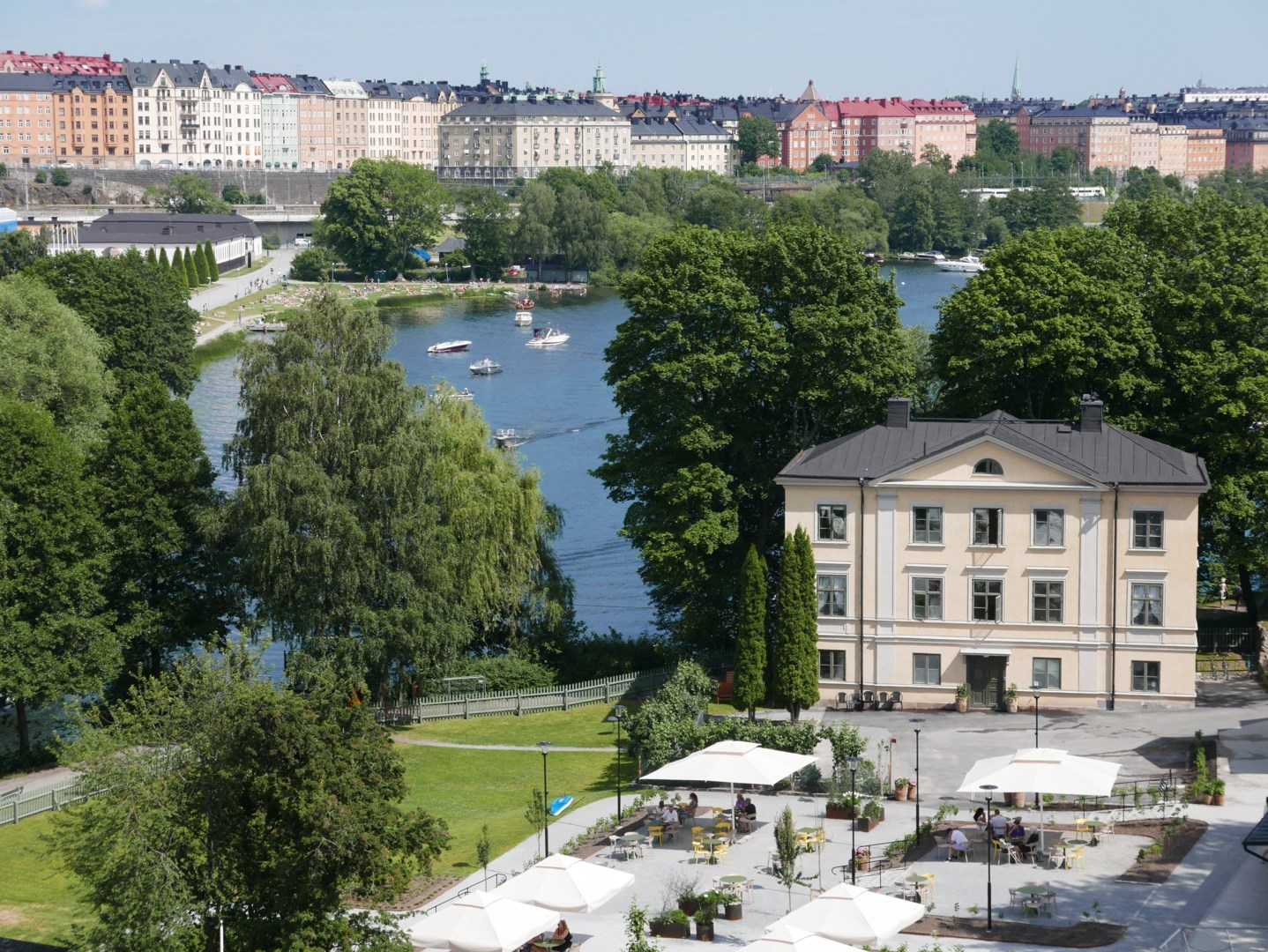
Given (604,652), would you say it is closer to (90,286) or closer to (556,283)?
(90,286)

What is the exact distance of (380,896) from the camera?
87.2 feet

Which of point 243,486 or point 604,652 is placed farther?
point 604,652

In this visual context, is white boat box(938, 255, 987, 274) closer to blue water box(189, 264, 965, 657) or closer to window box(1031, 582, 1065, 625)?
blue water box(189, 264, 965, 657)

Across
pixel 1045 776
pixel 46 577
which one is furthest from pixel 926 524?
pixel 46 577

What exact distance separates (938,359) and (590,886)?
89.1 feet

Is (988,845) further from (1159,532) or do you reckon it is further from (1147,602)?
(1159,532)

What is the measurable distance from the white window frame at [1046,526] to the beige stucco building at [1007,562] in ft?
0.12

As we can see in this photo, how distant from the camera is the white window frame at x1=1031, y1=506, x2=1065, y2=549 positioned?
42.5 m

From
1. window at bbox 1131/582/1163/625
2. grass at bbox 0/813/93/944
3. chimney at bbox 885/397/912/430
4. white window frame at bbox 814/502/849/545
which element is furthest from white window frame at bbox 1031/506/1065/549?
grass at bbox 0/813/93/944

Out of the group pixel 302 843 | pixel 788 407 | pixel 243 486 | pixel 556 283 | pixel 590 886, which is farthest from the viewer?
pixel 556 283

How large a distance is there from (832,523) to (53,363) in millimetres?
33145

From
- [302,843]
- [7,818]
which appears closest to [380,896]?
[302,843]

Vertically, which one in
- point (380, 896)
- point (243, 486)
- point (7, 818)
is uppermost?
point (243, 486)

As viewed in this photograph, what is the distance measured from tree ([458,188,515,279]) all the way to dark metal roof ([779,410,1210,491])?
133035 mm
